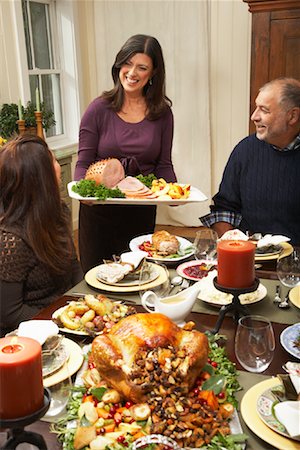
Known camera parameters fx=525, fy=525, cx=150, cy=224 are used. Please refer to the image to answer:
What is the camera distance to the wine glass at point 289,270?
1.64 metres

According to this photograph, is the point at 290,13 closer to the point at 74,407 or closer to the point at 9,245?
the point at 9,245

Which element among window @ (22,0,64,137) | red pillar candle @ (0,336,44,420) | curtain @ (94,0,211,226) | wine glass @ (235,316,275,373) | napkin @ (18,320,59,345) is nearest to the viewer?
red pillar candle @ (0,336,44,420)

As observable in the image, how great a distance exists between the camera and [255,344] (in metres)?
1.16

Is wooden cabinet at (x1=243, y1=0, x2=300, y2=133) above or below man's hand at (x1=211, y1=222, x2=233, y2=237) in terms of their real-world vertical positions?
above

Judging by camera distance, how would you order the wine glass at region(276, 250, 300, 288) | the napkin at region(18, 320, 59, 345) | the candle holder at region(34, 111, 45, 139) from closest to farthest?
1. the napkin at region(18, 320, 59, 345)
2. the wine glass at region(276, 250, 300, 288)
3. the candle holder at region(34, 111, 45, 139)

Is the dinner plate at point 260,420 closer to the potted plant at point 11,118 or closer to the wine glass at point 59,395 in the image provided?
the wine glass at point 59,395

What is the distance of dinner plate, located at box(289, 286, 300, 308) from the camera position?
153cm

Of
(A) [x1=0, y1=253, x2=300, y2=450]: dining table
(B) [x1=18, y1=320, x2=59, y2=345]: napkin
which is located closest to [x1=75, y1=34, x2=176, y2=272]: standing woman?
(A) [x1=0, y1=253, x2=300, y2=450]: dining table

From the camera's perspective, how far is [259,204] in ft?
7.80

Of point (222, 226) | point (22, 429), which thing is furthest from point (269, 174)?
point (22, 429)

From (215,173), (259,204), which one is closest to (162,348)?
(259,204)

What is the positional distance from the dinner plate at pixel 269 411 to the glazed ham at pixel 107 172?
1427 mm

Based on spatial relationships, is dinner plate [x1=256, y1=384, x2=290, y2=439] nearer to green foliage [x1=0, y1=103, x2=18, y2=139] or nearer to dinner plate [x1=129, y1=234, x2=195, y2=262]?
dinner plate [x1=129, y1=234, x2=195, y2=262]

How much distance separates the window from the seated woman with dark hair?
292cm
